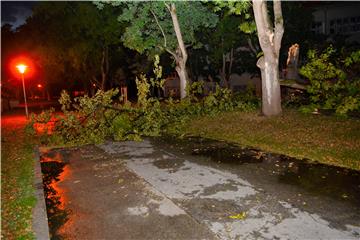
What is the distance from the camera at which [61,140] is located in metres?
12.7

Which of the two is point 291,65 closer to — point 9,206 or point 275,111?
point 275,111

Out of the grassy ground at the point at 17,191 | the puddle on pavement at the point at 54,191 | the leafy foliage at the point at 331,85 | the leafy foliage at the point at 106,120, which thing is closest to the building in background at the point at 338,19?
the leafy foliage at the point at 331,85

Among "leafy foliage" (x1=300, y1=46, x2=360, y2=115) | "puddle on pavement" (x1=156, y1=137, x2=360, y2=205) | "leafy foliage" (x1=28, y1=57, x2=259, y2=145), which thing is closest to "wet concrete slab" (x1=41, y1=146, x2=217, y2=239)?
"puddle on pavement" (x1=156, y1=137, x2=360, y2=205)

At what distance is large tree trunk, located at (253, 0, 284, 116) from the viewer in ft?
41.7

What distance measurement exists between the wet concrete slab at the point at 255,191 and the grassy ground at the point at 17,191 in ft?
8.19

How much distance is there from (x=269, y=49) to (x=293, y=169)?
6.64m

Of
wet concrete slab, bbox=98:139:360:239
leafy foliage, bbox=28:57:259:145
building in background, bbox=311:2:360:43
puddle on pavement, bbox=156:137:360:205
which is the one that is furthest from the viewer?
building in background, bbox=311:2:360:43

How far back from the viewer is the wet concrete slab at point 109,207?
5023 millimetres

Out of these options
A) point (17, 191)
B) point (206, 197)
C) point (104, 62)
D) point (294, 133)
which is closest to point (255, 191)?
point (206, 197)

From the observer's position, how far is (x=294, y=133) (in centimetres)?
1065

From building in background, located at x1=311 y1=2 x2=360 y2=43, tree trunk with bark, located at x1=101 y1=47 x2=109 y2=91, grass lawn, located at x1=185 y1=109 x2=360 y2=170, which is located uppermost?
building in background, located at x1=311 y1=2 x2=360 y2=43

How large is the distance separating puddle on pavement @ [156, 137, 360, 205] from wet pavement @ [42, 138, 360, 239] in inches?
0.8

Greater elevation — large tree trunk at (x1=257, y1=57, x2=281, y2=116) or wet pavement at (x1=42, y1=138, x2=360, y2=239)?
large tree trunk at (x1=257, y1=57, x2=281, y2=116)

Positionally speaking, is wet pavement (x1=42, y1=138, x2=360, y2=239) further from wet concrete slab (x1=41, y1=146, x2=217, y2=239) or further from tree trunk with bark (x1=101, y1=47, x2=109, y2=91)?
tree trunk with bark (x1=101, y1=47, x2=109, y2=91)
